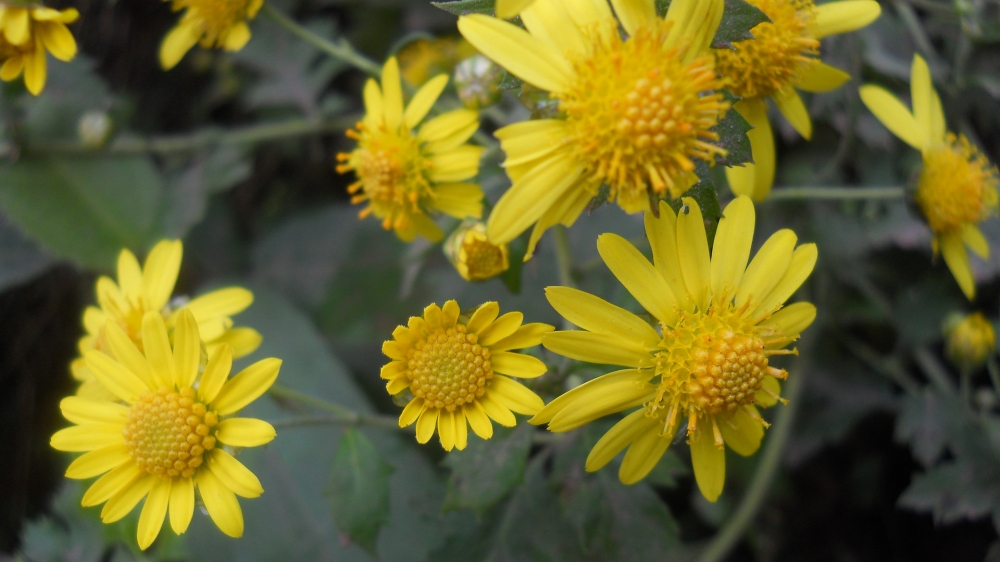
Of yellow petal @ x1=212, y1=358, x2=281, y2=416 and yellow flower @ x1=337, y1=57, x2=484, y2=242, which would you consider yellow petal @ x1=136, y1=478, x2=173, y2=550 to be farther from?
yellow flower @ x1=337, y1=57, x2=484, y2=242

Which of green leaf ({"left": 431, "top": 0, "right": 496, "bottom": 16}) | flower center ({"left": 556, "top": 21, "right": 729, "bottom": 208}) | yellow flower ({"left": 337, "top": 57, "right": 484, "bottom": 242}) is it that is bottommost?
yellow flower ({"left": 337, "top": 57, "right": 484, "bottom": 242})

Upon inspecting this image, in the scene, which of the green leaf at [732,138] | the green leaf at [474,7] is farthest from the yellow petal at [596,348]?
the green leaf at [474,7]

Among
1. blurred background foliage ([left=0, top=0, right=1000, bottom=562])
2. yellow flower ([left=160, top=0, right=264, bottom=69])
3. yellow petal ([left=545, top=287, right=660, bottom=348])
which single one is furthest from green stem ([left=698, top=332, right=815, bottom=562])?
yellow flower ([left=160, top=0, right=264, bottom=69])

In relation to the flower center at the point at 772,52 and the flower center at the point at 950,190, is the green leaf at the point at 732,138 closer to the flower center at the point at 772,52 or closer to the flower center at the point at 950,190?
the flower center at the point at 772,52

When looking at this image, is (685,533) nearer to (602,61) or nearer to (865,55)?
(865,55)

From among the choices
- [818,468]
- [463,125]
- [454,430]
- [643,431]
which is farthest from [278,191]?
[818,468]

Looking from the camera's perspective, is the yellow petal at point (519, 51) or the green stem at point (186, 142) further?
the green stem at point (186, 142)

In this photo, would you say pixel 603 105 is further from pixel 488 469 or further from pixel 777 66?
pixel 488 469
